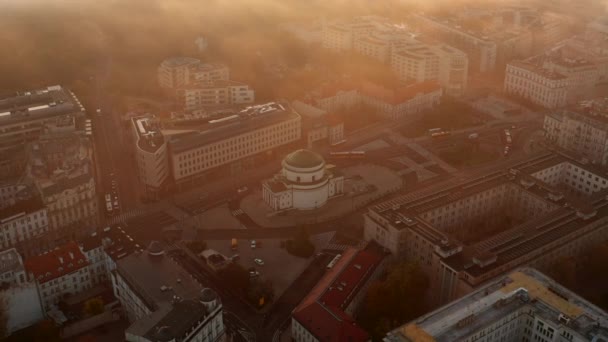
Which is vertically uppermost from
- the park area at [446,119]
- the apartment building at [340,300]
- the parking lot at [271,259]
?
the apartment building at [340,300]

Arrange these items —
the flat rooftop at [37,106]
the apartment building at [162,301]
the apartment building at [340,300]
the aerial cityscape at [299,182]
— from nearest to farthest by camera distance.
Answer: the apartment building at [162,301] < the apartment building at [340,300] < the aerial cityscape at [299,182] < the flat rooftop at [37,106]

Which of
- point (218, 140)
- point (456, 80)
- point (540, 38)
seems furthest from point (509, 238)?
point (540, 38)

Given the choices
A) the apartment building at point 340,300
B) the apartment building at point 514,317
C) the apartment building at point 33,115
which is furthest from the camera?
the apartment building at point 33,115

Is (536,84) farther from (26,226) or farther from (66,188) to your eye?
(26,226)

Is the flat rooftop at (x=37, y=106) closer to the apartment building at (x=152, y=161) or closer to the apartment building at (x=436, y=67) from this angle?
the apartment building at (x=152, y=161)

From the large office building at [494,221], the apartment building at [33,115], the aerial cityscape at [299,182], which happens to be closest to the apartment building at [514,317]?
the aerial cityscape at [299,182]

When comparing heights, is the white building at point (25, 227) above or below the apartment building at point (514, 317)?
below

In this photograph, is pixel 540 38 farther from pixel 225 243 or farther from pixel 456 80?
pixel 225 243
